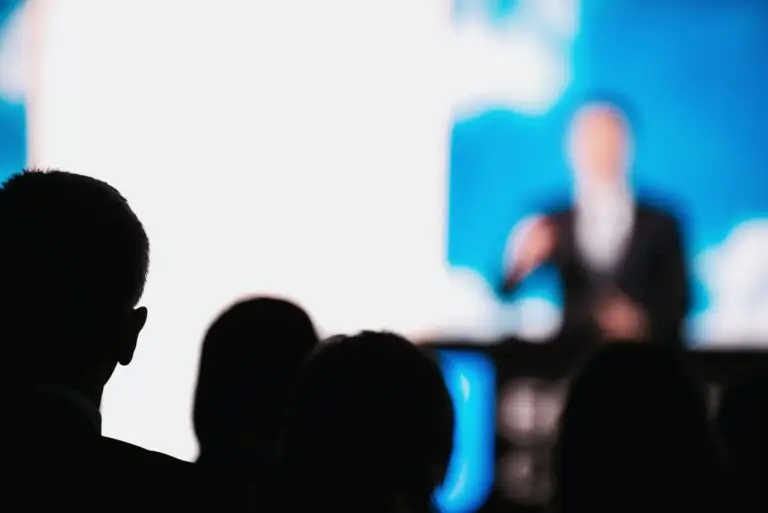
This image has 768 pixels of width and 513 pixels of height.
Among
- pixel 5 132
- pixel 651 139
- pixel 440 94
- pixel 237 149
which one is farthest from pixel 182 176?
pixel 651 139

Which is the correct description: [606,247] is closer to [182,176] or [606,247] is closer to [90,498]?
[182,176]

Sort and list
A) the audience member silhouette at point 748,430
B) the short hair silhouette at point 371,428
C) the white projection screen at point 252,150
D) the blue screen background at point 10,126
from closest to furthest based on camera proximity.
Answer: the short hair silhouette at point 371,428 → the audience member silhouette at point 748,430 → the white projection screen at point 252,150 → the blue screen background at point 10,126

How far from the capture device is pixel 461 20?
15.7 feet

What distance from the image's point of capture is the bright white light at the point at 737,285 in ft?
15.0

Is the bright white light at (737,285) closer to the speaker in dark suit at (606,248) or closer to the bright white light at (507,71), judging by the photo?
the speaker in dark suit at (606,248)

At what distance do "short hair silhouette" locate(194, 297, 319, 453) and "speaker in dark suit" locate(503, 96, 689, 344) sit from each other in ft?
8.74

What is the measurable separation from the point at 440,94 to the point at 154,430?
1.67 meters

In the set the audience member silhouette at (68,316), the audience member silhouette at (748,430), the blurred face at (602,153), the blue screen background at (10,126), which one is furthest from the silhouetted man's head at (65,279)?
the blue screen background at (10,126)

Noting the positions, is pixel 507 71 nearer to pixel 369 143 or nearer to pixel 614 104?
pixel 614 104

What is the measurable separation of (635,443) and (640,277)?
2.96 metres

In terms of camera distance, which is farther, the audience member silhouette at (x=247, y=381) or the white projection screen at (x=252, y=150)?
the white projection screen at (x=252, y=150)

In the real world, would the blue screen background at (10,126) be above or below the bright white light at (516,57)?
below

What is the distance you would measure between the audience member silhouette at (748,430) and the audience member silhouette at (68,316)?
3.30 ft

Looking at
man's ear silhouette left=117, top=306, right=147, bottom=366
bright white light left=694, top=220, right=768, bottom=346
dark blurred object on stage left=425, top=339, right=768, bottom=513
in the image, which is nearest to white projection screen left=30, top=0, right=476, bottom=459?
dark blurred object on stage left=425, top=339, right=768, bottom=513
